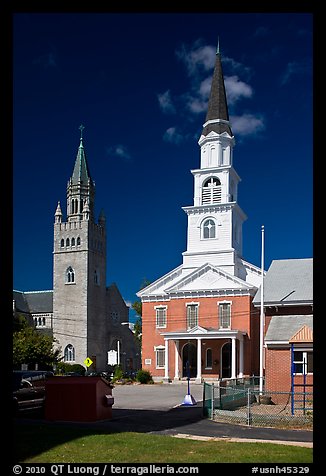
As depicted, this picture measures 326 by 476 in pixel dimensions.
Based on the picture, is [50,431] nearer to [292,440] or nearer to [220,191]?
[292,440]

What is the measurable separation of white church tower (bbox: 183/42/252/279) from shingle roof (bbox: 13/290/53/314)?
116ft

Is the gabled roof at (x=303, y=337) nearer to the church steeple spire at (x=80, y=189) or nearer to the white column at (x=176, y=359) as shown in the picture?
the white column at (x=176, y=359)

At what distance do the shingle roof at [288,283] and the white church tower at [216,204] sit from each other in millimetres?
9661

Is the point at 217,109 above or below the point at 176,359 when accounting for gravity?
above

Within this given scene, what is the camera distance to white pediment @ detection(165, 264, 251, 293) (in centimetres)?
4856

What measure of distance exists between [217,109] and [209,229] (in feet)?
37.5

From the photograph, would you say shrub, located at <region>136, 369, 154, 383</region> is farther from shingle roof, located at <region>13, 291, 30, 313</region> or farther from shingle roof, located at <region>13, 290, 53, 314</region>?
shingle roof, located at <region>13, 291, 30, 313</region>

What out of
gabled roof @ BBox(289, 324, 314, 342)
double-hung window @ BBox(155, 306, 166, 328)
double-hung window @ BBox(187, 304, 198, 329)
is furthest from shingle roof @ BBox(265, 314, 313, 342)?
double-hung window @ BBox(155, 306, 166, 328)

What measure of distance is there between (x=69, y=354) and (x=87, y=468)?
65918 millimetres

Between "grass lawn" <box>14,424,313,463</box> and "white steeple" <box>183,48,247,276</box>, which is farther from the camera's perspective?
"white steeple" <box>183,48,247,276</box>

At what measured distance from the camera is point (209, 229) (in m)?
53.6

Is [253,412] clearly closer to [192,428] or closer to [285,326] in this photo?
[192,428]

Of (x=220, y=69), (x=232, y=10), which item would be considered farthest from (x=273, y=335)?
(x=220, y=69)

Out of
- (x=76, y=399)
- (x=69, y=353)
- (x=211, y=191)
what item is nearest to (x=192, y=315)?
(x=211, y=191)
